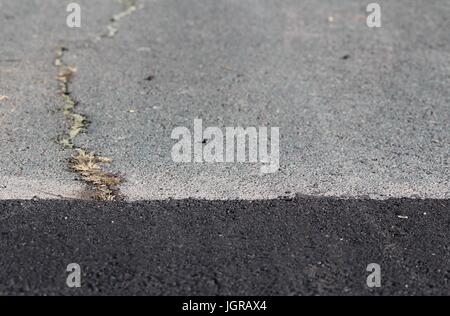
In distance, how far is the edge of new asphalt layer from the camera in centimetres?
413

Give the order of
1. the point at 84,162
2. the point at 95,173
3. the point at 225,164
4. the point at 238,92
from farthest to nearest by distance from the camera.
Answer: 1. the point at 238,92
2. the point at 225,164
3. the point at 84,162
4. the point at 95,173

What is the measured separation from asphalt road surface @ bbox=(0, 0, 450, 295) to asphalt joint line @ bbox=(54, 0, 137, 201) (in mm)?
23

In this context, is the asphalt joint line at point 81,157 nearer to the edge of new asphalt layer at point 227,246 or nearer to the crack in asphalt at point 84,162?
the crack in asphalt at point 84,162

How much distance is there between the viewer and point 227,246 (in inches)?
178

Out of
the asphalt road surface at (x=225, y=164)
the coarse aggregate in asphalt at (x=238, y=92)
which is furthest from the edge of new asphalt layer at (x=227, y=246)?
the coarse aggregate in asphalt at (x=238, y=92)

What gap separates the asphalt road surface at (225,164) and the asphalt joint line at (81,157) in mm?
23

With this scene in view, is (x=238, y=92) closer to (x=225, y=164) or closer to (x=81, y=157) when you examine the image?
(x=225, y=164)

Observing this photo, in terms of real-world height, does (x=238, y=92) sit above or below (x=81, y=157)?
above

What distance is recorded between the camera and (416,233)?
4.73 meters

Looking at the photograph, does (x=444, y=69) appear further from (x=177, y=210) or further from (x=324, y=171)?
(x=177, y=210)

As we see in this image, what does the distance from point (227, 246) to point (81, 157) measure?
1667 millimetres

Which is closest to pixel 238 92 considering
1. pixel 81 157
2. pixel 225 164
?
pixel 225 164

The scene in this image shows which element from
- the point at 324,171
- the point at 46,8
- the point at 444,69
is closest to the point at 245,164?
the point at 324,171

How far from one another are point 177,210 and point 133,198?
1.10ft
